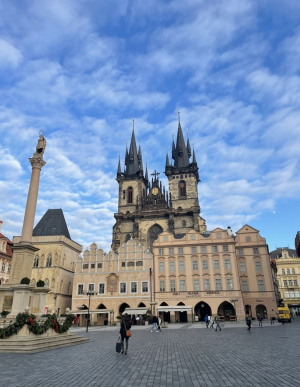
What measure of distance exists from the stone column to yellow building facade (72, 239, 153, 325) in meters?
23.9

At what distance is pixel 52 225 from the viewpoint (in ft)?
175

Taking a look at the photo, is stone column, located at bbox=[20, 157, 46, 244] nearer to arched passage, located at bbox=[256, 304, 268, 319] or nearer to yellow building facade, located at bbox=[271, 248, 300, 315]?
arched passage, located at bbox=[256, 304, 268, 319]

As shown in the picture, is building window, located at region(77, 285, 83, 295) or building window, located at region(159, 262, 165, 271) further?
building window, located at region(77, 285, 83, 295)

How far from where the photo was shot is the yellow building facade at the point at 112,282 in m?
43.0

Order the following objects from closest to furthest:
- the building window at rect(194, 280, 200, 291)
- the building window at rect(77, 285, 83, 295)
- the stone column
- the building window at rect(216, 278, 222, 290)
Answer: the stone column, the building window at rect(216, 278, 222, 290), the building window at rect(194, 280, 200, 291), the building window at rect(77, 285, 83, 295)

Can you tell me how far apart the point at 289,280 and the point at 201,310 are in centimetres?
3433

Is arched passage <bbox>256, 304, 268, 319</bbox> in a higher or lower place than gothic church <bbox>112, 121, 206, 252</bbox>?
lower

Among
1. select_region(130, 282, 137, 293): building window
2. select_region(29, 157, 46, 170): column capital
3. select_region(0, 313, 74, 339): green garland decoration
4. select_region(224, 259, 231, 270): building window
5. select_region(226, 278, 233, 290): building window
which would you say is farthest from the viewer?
select_region(130, 282, 137, 293): building window

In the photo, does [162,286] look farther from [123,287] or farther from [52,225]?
[52,225]

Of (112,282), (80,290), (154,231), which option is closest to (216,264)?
(112,282)

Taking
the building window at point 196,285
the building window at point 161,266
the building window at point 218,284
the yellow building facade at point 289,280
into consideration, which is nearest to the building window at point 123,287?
the building window at point 161,266

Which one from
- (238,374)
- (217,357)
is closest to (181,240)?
(217,357)

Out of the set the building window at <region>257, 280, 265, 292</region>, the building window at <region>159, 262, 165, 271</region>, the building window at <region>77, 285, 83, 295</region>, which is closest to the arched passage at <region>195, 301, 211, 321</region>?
the building window at <region>159, 262, 165, 271</region>

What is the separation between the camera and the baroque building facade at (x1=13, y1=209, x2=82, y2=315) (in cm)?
4684
